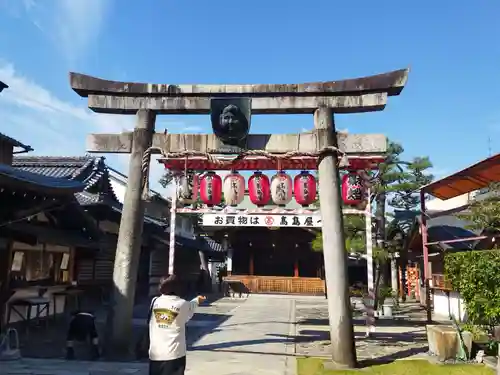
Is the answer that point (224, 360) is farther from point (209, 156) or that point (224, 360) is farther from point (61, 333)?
point (61, 333)

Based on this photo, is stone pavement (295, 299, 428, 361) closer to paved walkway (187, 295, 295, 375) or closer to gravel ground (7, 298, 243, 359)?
paved walkway (187, 295, 295, 375)

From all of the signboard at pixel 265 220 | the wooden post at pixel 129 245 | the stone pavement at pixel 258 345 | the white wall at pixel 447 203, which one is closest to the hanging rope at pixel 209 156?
the wooden post at pixel 129 245

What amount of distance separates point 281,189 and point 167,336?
6.37 metres

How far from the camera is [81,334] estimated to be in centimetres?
972

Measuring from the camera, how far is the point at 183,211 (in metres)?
11.4

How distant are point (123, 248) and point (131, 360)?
101 inches

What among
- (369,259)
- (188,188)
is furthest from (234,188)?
(369,259)

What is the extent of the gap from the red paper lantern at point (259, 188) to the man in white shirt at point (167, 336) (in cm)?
609

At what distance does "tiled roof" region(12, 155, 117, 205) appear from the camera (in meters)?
19.3

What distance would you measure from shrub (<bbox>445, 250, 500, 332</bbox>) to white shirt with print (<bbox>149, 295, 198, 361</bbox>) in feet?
22.6

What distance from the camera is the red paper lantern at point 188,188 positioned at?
11.6m

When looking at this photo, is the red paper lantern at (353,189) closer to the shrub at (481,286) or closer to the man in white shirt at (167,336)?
the shrub at (481,286)

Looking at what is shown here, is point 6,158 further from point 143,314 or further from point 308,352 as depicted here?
point 308,352

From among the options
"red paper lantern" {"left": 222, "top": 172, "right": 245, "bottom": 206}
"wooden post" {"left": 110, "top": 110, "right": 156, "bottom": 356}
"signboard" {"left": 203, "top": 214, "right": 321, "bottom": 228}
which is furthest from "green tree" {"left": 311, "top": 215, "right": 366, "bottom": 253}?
"wooden post" {"left": 110, "top": 110, "right": 156, "bottom": 356}
